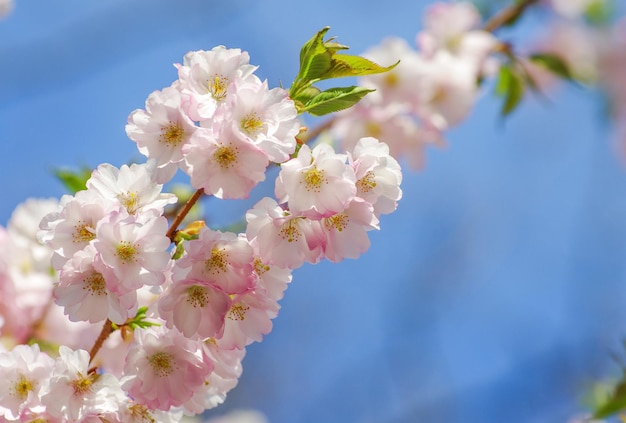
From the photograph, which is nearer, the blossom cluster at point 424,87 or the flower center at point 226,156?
the flower center at point 226,156

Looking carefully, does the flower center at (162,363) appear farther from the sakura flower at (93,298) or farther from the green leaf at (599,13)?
the green leaf at (599,13)

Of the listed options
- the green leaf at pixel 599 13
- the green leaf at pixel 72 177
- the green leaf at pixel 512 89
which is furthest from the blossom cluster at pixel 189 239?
the green leaf at pixel 599 13

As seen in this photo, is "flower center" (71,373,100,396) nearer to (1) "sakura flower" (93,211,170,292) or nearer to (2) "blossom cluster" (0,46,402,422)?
(2) "blossom cluster" (0,46,402,422)

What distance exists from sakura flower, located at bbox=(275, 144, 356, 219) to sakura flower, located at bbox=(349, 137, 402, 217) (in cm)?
3

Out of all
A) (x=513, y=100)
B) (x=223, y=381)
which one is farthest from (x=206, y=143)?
(x=513, y=100)

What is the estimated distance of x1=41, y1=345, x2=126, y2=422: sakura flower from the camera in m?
0.88

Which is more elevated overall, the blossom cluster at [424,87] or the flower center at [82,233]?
the blossom cluster at [424,87]

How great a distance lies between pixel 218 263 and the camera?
2.85ft

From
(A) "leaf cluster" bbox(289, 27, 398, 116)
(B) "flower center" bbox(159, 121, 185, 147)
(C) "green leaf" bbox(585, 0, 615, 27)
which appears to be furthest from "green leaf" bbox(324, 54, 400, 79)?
(C) "green leaf" bbox(585, 0, 615, 27)

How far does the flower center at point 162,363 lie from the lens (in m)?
0.90

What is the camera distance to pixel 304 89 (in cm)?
98

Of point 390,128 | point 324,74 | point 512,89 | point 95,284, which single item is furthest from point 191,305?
point 512,89

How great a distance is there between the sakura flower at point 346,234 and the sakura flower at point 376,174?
28 mm

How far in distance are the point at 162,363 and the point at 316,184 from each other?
29cm
